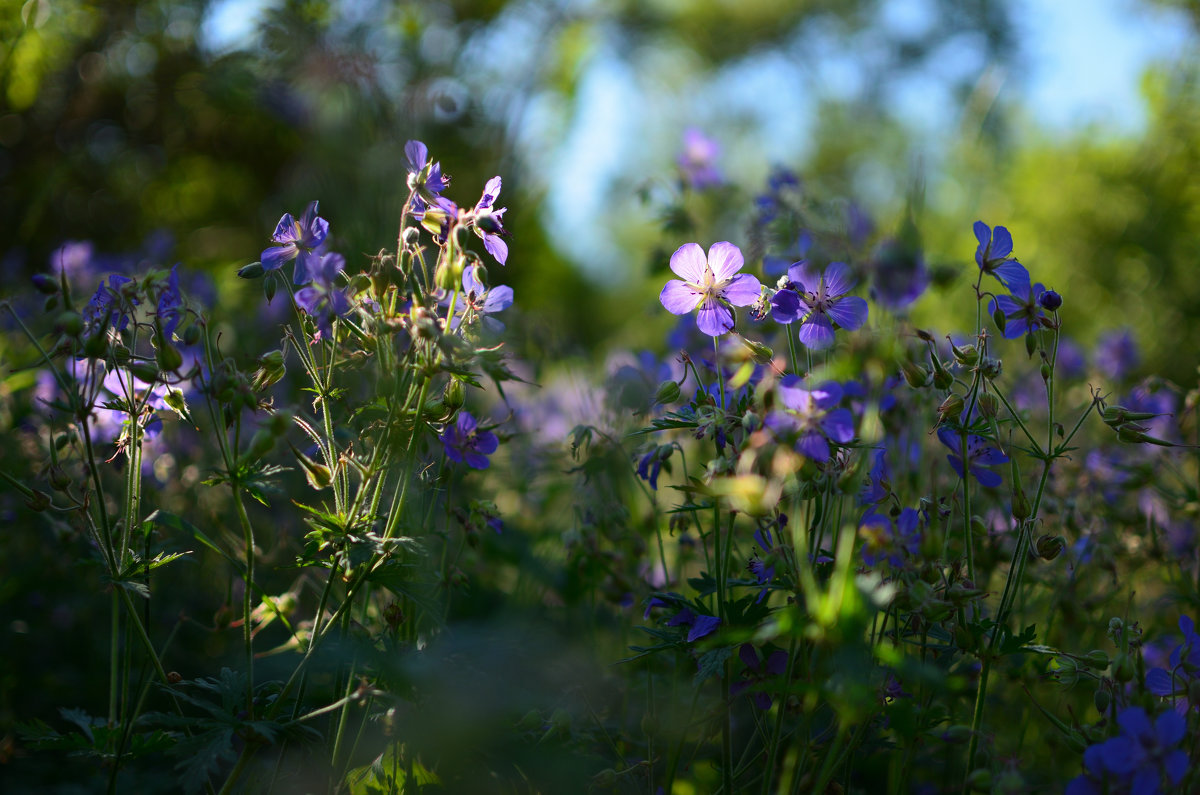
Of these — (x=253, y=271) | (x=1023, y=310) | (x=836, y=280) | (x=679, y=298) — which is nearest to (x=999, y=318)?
(x=1023, y=310)

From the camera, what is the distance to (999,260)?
1.32m

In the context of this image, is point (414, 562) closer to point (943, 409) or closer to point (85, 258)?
point (943, 409)

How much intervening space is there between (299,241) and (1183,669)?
5.39ft

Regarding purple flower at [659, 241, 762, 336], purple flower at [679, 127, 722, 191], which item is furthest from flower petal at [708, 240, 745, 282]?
purple flower at [679, 127, 722, 191]

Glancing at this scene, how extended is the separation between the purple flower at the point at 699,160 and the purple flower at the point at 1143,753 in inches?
89.6

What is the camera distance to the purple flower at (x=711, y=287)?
1340mm

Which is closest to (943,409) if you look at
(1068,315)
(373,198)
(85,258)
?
(373,198)

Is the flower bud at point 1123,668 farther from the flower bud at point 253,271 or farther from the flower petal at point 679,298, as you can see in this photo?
the flower bud at point 253,271

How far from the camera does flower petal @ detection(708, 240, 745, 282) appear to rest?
134cm

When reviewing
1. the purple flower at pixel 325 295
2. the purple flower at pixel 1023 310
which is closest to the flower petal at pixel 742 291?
the purple flower at pixel 1023 310

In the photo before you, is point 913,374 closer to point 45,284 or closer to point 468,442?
point 468,442

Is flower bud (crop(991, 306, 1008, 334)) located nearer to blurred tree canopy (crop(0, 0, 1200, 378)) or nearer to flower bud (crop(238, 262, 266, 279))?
blurred tree canopy (crop(0, 0, 1200, 378))

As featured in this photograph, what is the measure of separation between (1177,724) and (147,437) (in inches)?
66.7

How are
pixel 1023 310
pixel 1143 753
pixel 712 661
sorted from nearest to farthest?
pixel 1143 753 → pixel 712 661 → pixel 1023 310
